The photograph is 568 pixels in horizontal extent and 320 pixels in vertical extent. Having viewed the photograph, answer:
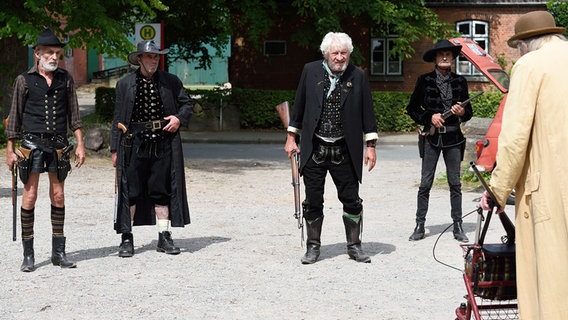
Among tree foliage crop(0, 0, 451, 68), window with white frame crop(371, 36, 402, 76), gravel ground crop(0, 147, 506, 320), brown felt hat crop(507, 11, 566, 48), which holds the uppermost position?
tree foliage crop(0, 0, 451, 68)

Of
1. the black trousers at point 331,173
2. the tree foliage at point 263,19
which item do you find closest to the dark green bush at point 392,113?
the tree foliage at point 263,19

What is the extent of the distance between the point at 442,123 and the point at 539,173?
4821 millimetres

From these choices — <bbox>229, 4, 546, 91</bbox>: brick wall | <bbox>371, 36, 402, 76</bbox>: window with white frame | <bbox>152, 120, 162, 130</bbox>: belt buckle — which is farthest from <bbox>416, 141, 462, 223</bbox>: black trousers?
<bbox>371, 36, 402, 76</bbox>: window with white frame

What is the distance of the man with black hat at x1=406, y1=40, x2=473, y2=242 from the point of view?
9.61 m

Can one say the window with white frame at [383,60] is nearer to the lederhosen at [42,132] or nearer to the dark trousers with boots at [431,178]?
the dark trousers with boots at [431,178]

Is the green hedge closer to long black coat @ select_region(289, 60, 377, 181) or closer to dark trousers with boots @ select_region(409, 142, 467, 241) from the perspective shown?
dark trousers with boots @ select_region(409, 142, 467, 241)

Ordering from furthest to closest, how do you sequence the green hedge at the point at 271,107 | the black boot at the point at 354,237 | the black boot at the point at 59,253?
1. the green hedge at the point at 271,107
2. the black boot at the point at 354,237
3. the black boot at the point at 59,253

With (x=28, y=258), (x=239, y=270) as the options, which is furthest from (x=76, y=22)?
(x=239, y=270)

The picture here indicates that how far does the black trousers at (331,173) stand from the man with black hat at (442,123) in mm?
1381

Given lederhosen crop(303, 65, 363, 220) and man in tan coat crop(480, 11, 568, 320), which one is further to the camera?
lederhosen crop(303, 65, 363, 220)

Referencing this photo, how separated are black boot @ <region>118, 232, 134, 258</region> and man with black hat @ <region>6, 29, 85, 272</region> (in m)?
0.60

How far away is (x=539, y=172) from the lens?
472 centimetres

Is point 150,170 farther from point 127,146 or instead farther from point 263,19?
point 263,19

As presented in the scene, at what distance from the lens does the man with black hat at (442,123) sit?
9609 mm
